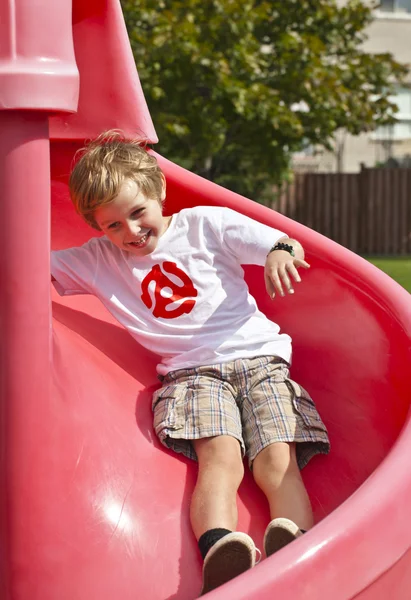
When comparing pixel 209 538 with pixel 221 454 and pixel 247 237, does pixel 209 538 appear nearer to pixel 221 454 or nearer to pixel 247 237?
pixel 221 454

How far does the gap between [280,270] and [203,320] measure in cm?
21

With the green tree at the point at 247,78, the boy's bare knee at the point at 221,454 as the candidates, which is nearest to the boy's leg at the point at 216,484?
the boy's bare knee at the point at 221,454

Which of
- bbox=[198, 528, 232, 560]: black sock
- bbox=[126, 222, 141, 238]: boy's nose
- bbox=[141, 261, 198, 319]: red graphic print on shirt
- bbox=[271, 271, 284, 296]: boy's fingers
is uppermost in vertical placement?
bbox=[126, 222, 141, 238]: boy's nose

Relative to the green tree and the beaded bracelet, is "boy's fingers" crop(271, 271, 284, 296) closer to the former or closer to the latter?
the beaded bracelet

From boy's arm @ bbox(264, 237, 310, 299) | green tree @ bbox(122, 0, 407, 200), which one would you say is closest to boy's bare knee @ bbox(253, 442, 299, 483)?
boy's arm @ bbox(264, 237, 310, 299)

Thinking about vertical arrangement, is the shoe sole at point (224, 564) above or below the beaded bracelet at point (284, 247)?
below

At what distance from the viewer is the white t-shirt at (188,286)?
5.22 feet

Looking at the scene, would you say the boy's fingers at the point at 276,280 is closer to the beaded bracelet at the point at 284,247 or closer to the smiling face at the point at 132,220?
the beaded bracelet at the point at 284,247

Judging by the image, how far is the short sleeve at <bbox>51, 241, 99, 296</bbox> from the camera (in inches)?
65.2

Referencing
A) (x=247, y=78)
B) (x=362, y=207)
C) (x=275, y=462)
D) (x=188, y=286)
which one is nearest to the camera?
(x=275, y=462)

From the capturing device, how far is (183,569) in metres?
→ 1.28

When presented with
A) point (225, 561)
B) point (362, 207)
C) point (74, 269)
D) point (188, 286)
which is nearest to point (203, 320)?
point (188, 286)

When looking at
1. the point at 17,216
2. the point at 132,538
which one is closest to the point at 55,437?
the point at 132,538

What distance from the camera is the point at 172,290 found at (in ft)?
5.35
